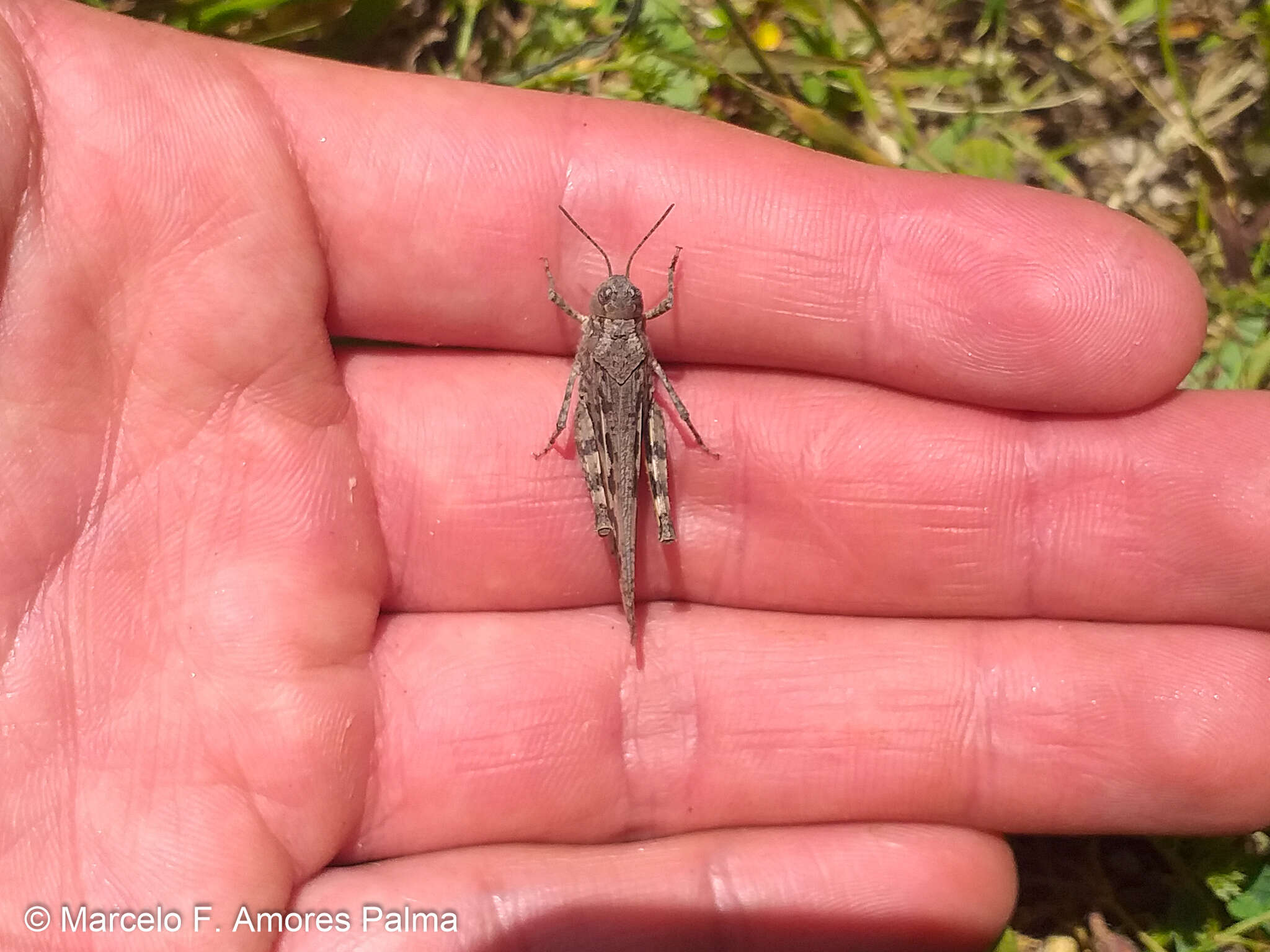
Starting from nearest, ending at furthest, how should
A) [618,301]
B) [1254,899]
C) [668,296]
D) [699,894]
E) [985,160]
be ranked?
[699,894], [618,301], [668,296], [1254,899], [985,160]

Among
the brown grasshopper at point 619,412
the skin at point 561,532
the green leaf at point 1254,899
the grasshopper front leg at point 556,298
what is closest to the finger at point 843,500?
the skin at point 561,532

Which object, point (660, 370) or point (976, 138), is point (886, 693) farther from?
point (976, 138)

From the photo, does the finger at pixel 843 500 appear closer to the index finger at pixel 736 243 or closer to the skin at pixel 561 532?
the skin at pixel 561 532

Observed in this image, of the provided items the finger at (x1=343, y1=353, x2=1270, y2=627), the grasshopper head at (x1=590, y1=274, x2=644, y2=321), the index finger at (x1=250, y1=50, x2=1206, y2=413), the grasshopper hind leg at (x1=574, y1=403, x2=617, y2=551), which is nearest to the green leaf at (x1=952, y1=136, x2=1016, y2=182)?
the index finger at (x1=250, y1=50, x2=1206, y2=413)

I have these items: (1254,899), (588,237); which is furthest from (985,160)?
(1254,899)

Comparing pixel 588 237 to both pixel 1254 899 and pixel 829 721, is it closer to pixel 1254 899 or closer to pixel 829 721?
pixel 829 721

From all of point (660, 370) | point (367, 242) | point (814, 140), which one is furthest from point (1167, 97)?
point (367, 242)
